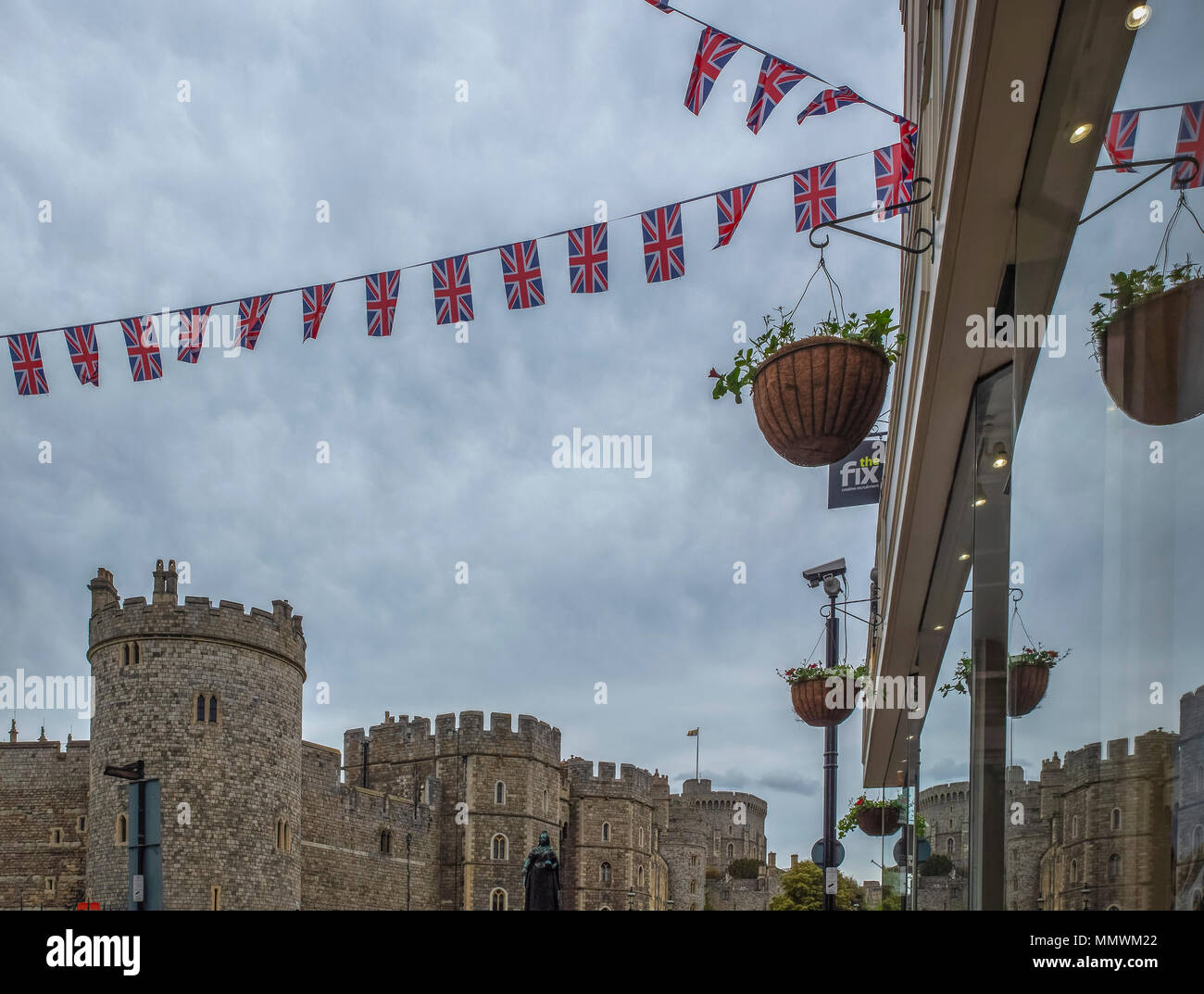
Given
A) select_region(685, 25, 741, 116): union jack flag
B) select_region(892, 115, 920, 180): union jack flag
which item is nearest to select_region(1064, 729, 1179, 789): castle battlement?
select_region(892, 115, 920, 180): union jack flag

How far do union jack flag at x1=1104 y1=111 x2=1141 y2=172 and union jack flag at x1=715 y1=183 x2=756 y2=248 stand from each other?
591 cm

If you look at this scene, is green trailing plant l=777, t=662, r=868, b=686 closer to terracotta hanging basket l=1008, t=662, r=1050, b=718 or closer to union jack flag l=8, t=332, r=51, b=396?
terracotta hanging basket l=1008, t=662, r=1050, b=718

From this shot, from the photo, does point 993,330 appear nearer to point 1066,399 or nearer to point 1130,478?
point 1066,399

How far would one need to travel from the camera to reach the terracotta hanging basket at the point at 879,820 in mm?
13344

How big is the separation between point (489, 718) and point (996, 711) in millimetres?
37648

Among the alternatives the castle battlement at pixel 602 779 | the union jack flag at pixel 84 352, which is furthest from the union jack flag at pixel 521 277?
the castle battlement at pixel 602 779

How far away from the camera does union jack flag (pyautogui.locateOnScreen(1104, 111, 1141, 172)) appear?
246 centimetres

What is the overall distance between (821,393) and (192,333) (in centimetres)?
864

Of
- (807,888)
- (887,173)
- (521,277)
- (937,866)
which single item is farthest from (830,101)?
(807,888)

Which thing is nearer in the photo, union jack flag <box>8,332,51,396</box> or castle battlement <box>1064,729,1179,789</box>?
castle battlement <box>1064,729,1179,789</box>

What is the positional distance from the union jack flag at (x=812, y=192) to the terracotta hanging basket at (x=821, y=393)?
439cm

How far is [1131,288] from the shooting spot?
7.75 feet
